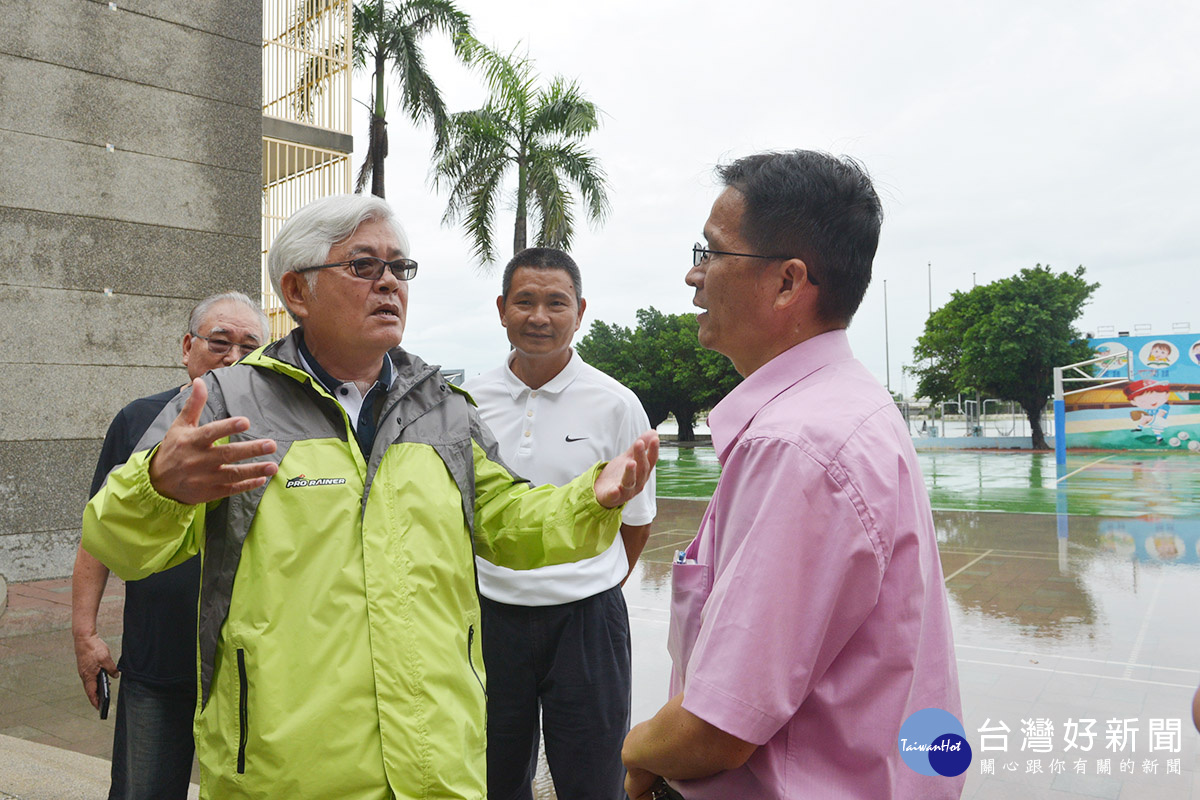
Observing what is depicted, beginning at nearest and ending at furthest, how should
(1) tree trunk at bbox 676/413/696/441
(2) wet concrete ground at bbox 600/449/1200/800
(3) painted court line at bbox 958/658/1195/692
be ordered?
(2) wet concrete ground at bbox 600/449/1200/800 < (3) painted court line at bbox 958/658/1195/692 < (1) tree trunk at bbox 676/413/696/441

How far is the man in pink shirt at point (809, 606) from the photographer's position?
4.26 feet

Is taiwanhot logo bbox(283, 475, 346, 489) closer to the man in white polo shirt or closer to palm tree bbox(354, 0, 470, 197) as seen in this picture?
the man in white polo shirt

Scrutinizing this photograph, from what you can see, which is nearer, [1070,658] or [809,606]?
[809,606]

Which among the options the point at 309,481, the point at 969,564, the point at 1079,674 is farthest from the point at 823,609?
the point at 969,564

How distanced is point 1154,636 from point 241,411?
6.84m

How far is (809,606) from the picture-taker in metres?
1.29

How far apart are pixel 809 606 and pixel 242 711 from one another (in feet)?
3.54

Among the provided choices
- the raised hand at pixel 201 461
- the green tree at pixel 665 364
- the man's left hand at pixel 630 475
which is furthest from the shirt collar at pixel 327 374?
the green tree at pixel 665 364

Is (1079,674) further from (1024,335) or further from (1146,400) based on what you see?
(1146,400)

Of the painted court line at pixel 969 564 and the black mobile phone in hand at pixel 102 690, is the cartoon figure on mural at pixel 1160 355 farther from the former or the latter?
the black mobile phone in hand at pixel 102 690

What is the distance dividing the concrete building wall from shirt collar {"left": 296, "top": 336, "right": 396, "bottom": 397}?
269 inches

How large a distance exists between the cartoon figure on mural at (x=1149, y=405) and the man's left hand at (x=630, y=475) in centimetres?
4365

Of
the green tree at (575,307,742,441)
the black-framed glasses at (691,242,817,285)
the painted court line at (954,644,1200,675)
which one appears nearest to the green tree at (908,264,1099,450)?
the green tree at (575,307,742,441)

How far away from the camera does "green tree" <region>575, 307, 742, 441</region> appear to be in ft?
151
